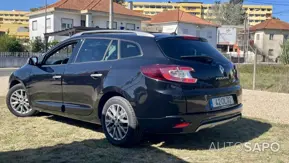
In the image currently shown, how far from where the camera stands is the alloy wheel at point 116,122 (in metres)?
4.93

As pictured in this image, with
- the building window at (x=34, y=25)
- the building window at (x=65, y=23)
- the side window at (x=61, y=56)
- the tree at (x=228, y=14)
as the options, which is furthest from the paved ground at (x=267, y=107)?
the tree at (x=228, y=14)

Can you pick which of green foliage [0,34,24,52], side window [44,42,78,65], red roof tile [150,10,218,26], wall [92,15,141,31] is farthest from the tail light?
red roof tile [150,10,218,26]

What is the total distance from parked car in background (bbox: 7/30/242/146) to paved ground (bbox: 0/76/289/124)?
9.13 ft

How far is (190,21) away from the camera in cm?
5006

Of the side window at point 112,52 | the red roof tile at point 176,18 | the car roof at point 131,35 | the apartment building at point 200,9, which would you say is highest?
the apartment building at point 200,9

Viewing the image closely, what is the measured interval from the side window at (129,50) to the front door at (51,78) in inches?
42.5

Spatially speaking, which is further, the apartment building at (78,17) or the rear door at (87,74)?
the apartment building at (78,17)

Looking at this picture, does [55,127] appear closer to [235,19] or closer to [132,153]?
[132,153]

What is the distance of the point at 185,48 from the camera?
5.03m

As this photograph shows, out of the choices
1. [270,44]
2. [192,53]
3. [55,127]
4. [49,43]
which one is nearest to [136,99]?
[192,53]

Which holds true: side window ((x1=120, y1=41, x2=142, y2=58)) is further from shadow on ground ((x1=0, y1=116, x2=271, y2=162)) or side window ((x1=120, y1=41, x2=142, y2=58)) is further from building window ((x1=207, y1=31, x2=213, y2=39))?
building window ((x1=207, y1=31, x2=213, y2=39))

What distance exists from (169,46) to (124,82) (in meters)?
0.83

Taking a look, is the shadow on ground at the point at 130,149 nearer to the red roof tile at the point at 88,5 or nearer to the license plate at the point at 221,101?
the license plate at the point at 221,101

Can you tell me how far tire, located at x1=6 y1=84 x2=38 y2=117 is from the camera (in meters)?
6.97
